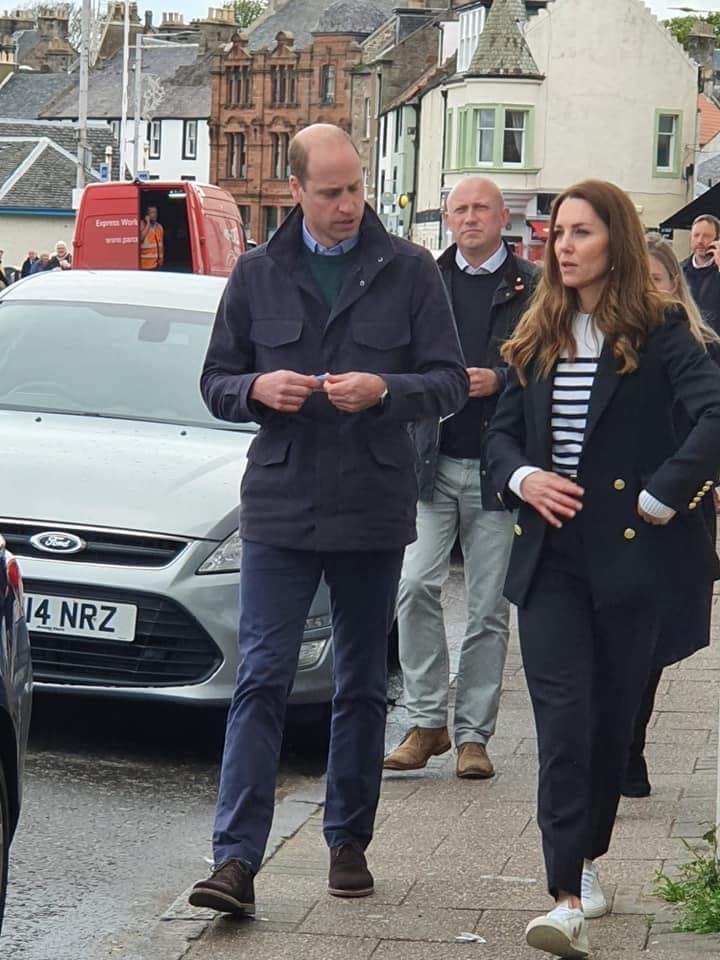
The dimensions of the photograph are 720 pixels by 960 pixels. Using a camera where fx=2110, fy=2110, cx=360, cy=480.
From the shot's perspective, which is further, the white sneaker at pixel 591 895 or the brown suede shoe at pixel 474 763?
the brown suede shoe at pixel 474 763

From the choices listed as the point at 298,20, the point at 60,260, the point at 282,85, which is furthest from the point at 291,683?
the point at 298,20

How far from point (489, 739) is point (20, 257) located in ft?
279

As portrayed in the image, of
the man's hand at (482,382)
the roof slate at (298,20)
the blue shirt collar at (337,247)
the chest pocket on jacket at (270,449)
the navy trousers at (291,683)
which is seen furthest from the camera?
the roof slate at (298,20)

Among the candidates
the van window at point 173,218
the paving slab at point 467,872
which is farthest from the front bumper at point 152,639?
the van window at point 173,218

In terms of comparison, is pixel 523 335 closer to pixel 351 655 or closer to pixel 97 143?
pixel 351 655

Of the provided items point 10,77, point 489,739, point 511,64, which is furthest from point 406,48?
point 489,739

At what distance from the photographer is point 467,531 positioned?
7449 mm

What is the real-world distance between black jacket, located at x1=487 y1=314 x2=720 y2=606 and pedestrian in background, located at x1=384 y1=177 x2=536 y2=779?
205 cm

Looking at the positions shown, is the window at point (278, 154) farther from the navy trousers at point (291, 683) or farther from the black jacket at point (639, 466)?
the black jacket at point (639, 466)

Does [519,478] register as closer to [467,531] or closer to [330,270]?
[330,270]

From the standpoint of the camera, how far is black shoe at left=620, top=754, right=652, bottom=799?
6945 mm

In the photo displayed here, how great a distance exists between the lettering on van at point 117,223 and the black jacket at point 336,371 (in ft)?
91.2

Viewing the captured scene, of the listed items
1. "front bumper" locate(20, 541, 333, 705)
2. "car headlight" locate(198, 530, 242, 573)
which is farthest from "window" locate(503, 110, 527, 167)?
"front bumper" locate(20, 541, 333, 705)

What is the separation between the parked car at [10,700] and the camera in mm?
4848
